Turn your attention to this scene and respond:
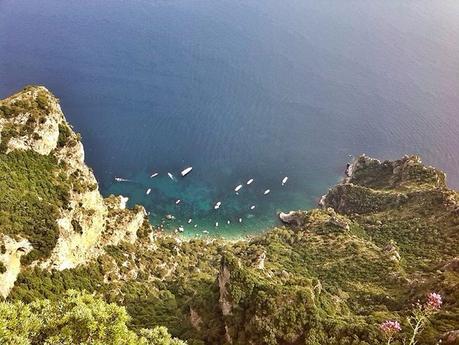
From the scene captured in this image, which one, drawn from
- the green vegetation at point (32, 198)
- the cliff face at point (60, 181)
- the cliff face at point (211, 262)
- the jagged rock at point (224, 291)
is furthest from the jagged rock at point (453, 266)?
the green vegetation at point (32, 198)

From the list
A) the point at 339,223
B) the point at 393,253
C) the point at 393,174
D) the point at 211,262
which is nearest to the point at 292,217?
the point at 339,223

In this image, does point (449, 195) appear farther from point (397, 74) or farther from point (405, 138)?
point (397, 74)

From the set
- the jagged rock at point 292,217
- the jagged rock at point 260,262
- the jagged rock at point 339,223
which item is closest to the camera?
the jagged rock at point 260,262

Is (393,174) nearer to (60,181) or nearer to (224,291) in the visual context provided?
(224,291)

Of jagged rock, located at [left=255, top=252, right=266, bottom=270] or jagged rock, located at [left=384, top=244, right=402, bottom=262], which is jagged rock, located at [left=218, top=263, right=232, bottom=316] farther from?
jagged rock, located at [left=384, top=244, right=402, bottom=262]

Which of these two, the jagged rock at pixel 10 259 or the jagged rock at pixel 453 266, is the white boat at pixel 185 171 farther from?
the jagged rock at pixel 453 266

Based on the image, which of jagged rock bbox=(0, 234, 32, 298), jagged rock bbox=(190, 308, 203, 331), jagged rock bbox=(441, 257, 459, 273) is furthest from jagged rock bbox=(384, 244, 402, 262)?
jagged rock bbox=(0, 234, 32, 298)

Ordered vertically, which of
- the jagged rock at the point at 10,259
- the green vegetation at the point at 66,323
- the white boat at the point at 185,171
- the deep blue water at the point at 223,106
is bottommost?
the green vegetation at the point at 66,323
